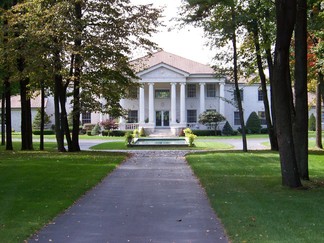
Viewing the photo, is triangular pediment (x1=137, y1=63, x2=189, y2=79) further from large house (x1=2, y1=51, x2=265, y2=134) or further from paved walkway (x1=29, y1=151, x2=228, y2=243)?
paved walkway (x1=29, y1=151, x2=228, y2=243)

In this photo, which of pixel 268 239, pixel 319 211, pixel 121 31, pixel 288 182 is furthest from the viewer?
pixel 121 31

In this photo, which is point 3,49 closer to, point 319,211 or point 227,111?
point 319,211

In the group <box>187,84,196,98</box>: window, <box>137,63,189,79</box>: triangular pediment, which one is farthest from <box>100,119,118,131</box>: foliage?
<box>187,84,196,98</box>: window

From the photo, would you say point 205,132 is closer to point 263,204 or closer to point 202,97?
point 202,97

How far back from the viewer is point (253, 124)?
59594mm

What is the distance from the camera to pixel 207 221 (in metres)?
8.54

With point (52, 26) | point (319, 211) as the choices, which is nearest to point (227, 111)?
point (52, 26)

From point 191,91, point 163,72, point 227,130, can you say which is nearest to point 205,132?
point 227,130

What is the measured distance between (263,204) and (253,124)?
5032 centimetres

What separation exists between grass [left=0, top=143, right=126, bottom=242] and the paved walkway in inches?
12.4

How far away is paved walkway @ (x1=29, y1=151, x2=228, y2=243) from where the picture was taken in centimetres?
739

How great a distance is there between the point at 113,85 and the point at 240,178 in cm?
1357

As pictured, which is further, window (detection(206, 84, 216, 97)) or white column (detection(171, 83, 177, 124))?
window (detection(206, 84, 216, 97))

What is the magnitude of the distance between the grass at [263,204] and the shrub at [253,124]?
1655 inches
